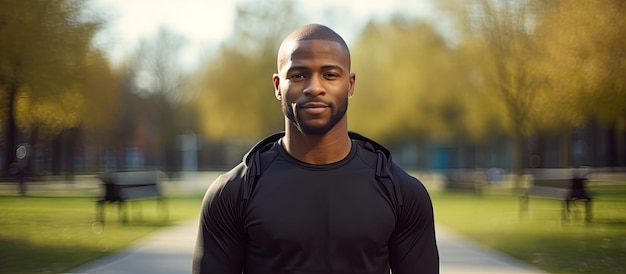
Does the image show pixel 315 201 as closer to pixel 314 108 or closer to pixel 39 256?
pixel 314 108

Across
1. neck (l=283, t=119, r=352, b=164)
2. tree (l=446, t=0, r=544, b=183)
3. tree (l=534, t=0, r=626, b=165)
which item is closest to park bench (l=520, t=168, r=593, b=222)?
tree (l=534, t=0, r=626, b=165)

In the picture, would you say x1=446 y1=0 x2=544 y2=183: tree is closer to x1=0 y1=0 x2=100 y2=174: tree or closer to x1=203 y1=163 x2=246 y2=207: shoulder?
x1=0 y1=0 x2=100 y2=174: tree

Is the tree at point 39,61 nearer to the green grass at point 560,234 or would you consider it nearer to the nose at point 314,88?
the green grass at point 560,234

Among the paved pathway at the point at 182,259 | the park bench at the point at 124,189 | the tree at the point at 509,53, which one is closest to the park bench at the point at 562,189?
the tree at the point at 509,53

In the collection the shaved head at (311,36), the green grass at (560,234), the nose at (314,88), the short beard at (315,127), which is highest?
the shaved head at (311,36)

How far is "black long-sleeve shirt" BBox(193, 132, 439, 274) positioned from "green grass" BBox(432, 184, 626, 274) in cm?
825

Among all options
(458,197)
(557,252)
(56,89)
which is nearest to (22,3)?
(56,89)

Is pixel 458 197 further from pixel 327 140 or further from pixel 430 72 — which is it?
pixel 327 140

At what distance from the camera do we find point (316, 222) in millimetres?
2166

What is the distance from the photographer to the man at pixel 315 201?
216 centimetres

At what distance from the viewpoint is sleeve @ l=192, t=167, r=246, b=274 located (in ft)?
7.24

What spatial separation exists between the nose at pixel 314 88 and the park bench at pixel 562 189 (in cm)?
1030

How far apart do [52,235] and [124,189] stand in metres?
4.28

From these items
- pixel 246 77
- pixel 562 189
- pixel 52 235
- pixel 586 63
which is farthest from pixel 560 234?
pixel 246 77
